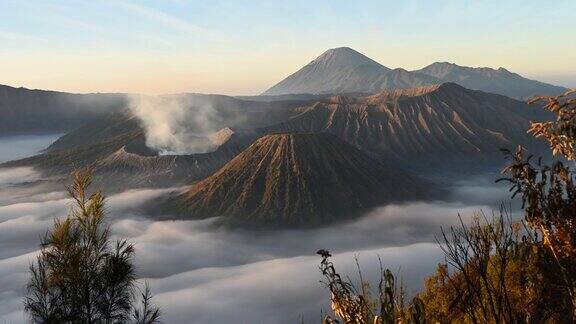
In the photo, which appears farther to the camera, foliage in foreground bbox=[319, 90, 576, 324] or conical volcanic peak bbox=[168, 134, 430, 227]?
conical volcanic peak bbox=[168, 134, 430, 227]

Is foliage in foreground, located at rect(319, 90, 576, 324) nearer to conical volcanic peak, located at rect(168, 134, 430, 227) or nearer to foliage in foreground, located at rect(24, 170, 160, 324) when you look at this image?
foliage in foreground, located at rect(24, 170, 160, 324)

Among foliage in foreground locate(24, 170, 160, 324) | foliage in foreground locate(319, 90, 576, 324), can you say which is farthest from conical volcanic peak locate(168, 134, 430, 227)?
foliage in foreground locate(319, 90, 576, 324)

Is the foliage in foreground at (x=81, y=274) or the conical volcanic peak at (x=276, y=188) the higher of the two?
the conical volcanic peak at (x=276, y=188)

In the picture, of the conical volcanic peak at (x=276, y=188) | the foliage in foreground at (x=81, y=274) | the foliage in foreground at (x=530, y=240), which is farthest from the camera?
the conical volcanic peak at (x=276, y=188)

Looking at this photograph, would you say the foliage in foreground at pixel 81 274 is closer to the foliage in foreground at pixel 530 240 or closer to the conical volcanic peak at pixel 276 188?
the foliage in foreground at pixel 530 240

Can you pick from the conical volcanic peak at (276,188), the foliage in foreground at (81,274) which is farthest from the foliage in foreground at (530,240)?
the conical volcanic peak at (276,188)

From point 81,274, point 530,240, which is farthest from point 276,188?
point 530,240

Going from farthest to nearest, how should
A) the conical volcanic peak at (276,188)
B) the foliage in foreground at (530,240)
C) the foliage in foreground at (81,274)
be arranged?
the conical volcanic peak at (276,188), the foliage in foreground at (81,274), the foliage in foreground at (530,240)

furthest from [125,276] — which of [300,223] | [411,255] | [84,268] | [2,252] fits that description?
[2,252]
